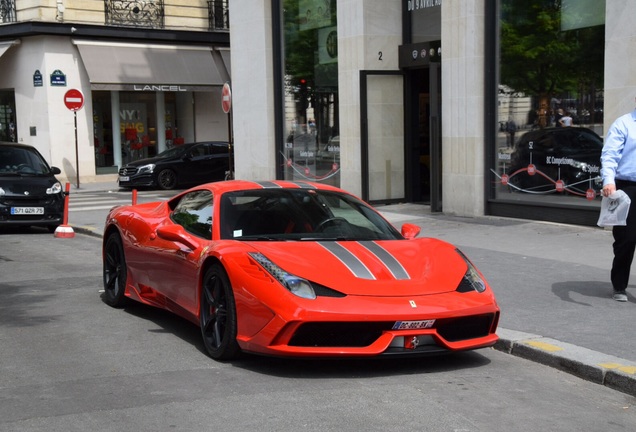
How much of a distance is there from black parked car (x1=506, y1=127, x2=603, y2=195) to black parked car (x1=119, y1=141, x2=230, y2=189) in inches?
538

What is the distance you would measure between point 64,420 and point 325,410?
149cm

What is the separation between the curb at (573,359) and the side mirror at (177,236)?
2.49m

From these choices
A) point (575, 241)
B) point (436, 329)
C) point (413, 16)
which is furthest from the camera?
point (413, 16)

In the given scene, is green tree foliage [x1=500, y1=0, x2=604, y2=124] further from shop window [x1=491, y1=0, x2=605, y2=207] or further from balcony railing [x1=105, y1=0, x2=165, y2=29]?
balcony railing [x1=105, y1=0, x2=165, y2=29]

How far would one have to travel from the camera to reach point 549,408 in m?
5.67

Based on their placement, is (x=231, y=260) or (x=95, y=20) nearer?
(x=231, y=260)

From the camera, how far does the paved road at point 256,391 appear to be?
5246mm

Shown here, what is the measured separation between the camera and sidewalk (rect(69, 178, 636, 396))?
6.62 metres

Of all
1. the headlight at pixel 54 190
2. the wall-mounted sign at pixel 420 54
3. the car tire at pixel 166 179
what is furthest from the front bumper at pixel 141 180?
the wall-mounted sign at pixel 420 54

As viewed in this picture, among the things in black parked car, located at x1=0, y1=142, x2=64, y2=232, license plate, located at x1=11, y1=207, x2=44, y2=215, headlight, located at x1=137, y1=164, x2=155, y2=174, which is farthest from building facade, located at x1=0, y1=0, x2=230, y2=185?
license plate, located at x1=11, y1=207, x2=44, y2=215

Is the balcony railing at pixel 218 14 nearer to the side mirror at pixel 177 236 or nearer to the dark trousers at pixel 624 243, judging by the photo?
the dark trousers at pixel 624 243

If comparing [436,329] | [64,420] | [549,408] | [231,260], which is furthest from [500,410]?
[64,420]

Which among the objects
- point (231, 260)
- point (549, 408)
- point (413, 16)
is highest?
point (413, 16)

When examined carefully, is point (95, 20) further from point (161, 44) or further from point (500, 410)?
point (500, 410)
